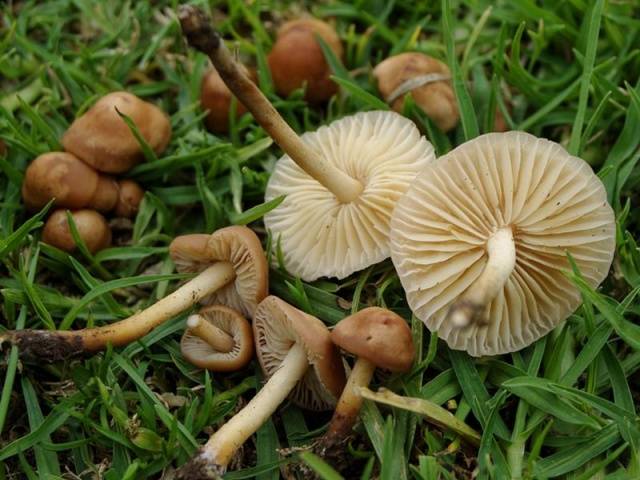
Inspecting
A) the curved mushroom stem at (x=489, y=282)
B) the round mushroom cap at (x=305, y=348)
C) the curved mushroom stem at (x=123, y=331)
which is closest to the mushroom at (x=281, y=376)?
the round mushroom cap at (x=305, y=348)

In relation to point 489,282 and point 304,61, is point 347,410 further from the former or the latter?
Result: point 304,61

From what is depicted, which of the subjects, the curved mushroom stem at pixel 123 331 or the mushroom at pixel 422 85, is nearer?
the curved mushroom stem at pixel 123 331

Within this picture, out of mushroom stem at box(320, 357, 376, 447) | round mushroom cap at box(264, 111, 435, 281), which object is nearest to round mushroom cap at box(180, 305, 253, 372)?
round mushroom cap at box(264, 111, 435, 281)

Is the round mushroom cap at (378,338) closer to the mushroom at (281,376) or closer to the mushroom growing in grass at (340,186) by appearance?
the mushroom at (281,376)

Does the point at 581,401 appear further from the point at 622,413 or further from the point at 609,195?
the point at 609,195

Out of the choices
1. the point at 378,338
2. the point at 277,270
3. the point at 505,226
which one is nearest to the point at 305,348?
the point at 378,338

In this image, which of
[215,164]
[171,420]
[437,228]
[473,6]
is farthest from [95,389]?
[473,6]

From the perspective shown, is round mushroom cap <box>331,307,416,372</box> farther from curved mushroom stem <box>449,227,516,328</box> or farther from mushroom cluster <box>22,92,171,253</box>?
mushroom cluster <box>22,92,171,253</box>
